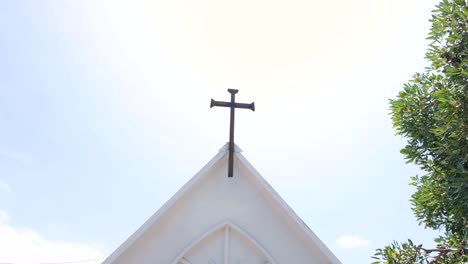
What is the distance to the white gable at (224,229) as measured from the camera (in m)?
7.59

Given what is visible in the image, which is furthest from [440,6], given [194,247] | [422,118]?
[194,247]

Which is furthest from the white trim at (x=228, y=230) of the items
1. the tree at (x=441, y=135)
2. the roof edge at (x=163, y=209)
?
the tree at (x=441, y=135)

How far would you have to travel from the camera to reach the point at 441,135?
8.66m

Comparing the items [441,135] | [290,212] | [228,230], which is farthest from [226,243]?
[441,135]

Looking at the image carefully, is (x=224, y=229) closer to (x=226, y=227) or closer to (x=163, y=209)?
(x=226, y=227)

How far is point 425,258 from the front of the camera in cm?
843

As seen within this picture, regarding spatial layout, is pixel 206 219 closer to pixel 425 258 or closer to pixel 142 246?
pixel 142 246

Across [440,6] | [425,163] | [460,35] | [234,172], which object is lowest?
[234,172]

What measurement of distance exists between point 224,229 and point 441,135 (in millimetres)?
5139

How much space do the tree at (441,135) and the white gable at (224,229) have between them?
2484mm

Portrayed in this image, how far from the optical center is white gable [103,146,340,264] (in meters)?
7.59

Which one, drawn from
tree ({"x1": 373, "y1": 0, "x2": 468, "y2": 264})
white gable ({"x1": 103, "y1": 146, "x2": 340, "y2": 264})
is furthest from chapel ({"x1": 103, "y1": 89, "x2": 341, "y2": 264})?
tree ({"x1": 373, "y1": 0, "x2": 468, "y2": 264})

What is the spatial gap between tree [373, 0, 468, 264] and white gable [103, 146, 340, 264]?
2484 millimetres

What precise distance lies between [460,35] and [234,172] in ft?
19.1
